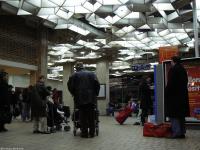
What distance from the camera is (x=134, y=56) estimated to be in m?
26.2

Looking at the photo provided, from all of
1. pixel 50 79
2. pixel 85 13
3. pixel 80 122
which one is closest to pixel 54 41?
pixel 85 13

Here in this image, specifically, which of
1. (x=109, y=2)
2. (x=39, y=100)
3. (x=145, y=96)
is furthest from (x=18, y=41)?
(x=39, y=100)

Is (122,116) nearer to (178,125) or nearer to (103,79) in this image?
(178,125)

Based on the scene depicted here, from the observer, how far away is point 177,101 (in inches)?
278

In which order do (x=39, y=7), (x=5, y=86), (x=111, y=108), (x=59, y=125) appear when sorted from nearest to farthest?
1. (x=5, y=86)
2. (x=59, y=125)
3. (x=39, y=7)
4. (x=111, y=108)

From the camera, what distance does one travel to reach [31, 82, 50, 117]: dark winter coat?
8789 mm

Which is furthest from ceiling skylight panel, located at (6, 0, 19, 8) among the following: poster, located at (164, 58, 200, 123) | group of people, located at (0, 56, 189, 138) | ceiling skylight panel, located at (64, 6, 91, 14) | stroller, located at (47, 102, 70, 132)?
poster, located at (164, 58, 200, 123)

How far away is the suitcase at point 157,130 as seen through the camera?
23.9ft

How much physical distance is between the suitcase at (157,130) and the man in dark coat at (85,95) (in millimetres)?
1202

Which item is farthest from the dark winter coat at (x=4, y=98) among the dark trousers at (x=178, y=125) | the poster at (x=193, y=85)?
the dark trousers at (x=178, y=125)

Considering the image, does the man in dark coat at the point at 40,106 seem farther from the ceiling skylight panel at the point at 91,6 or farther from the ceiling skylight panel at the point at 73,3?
the ceiling skylight panel at the point at 91,6

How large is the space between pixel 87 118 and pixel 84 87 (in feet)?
2.26

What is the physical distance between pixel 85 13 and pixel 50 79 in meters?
28.5

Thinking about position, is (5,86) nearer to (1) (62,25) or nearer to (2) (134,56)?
(1) (62,25)
